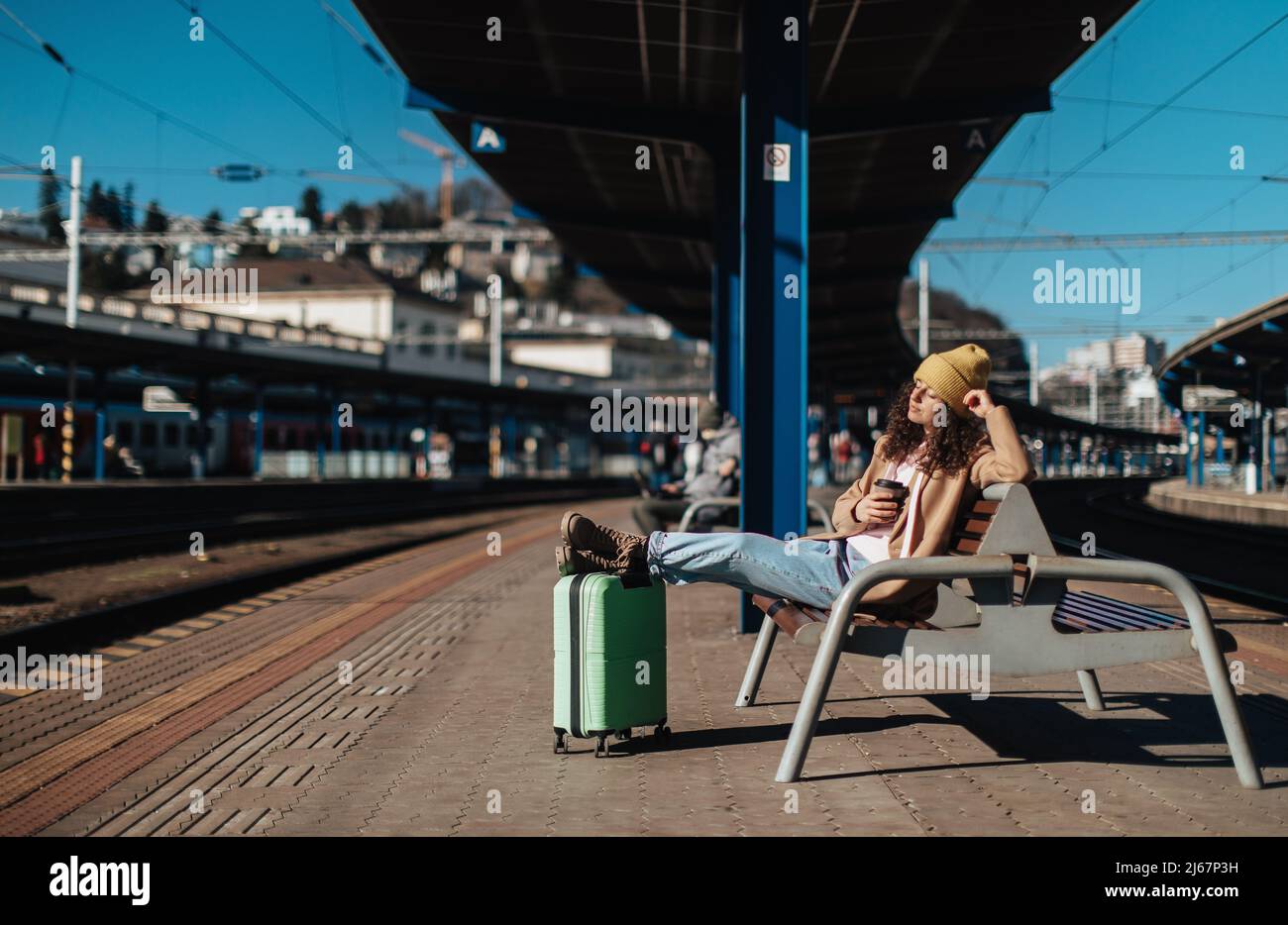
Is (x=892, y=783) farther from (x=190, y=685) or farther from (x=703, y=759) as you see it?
(x=190, y=685)

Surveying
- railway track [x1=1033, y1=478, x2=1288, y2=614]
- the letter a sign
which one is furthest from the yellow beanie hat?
the letter a sign

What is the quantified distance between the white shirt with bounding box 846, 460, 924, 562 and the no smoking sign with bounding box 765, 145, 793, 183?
13.0 feet

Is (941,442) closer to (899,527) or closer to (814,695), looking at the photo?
(899,527)

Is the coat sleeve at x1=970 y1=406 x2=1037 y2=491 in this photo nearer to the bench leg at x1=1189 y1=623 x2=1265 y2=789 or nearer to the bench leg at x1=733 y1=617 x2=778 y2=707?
the bench leg at x1=1189 y1=623 x2=1265 y2=789

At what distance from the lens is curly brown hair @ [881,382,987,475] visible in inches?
191

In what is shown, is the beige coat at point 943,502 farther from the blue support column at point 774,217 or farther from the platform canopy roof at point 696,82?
the platform canopy roof at point 696,82

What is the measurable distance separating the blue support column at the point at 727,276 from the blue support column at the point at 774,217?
3.94 meters

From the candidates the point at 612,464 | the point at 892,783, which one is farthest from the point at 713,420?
the point at 612,464

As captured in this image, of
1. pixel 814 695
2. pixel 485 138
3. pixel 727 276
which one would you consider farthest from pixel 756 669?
pixel 727 276

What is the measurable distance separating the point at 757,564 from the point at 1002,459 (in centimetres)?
98

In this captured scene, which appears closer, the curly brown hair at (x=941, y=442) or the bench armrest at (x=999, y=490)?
the bench armrest at (x=999, y=490)

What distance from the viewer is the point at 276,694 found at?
677 cm

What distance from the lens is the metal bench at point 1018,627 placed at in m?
4.39

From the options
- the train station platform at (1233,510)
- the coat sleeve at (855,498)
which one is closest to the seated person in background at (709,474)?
the coat sleeve at (855,498)
